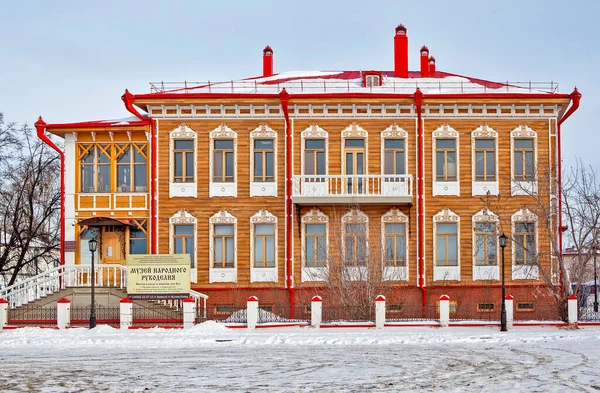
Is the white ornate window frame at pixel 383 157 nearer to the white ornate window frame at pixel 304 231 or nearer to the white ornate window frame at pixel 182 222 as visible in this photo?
the white ornate window frame at pixel 304 231

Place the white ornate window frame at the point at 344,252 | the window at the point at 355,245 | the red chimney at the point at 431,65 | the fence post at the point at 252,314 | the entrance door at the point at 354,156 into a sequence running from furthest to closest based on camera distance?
the red chimney at the point at 431,65 → the entrance door at the point at 354,156 → the window at the point at 355,245 → the white ornate window frame at the point at 344,252 → the fence post at the point at 252,314

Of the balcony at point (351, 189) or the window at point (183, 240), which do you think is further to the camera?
the window at point (183, 240)

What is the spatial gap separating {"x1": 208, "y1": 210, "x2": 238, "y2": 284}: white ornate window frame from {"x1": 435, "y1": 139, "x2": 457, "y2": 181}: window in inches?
309

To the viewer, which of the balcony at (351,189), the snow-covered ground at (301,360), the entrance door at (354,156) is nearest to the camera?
the snow-covered ground at (301,360)

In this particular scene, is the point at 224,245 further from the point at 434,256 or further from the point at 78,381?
the point at 78,381

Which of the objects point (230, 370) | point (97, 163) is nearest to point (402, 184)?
point (97, 163)

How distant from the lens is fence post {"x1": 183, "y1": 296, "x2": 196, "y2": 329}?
28438mm

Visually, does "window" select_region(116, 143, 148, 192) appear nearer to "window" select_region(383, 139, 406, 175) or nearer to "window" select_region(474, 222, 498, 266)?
"window" select_region(383, 139, 406, 175)

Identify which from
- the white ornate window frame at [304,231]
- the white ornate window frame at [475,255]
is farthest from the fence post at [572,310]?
the white ornate window frame at [304,231]

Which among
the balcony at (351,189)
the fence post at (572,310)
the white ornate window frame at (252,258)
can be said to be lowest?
the fence post at (572,310)

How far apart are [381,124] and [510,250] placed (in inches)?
263

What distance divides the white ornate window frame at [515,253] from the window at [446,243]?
212 centimetres

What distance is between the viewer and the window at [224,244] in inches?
1352

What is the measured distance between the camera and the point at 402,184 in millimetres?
33781
